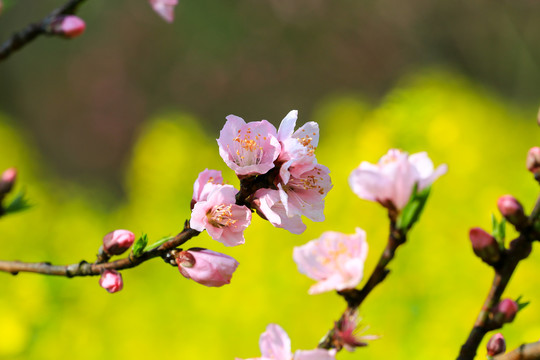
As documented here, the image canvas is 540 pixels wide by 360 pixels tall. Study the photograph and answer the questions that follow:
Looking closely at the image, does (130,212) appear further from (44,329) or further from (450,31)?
(450,31)

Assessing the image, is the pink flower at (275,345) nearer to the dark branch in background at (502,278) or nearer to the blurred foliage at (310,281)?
the dark branch in background at (502,278)

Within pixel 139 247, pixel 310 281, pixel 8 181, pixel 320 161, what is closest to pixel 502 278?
pixel 139 247

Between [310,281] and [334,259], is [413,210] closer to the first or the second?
[334,259]

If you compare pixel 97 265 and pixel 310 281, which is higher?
pixel 97 265

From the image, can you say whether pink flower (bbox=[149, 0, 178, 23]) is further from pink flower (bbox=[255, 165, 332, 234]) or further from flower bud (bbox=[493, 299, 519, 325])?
flower bud (bbox=[493, 299, 519, 325])

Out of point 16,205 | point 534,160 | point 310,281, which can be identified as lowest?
point 310,281

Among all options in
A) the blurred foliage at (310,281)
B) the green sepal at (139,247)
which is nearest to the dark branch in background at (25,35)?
the green sepal at (139,247)

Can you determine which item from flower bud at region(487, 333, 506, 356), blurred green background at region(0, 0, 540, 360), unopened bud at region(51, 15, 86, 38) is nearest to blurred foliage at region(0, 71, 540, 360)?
blurred green background at region(0, 0, 540, 360)
